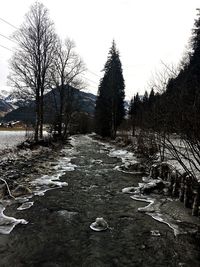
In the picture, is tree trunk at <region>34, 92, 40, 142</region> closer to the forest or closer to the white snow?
the forest

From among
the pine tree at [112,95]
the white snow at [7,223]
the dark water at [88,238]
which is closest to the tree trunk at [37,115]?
the dark water at [88,238]

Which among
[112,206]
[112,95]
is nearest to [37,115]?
[112,206]

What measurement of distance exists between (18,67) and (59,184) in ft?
44.8

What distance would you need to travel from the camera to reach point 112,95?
112 ft

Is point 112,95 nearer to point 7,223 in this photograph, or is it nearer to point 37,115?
point 37,115

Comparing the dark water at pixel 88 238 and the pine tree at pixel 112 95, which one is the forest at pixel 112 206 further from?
the pine tree at pixel 112 95

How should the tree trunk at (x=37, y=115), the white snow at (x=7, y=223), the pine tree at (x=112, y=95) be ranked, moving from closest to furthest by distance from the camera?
1. the white snow at (x=7, y=223)
2. the tree trunk at (x=37, y=115)
3. the pine tree at (x=112, y=95)

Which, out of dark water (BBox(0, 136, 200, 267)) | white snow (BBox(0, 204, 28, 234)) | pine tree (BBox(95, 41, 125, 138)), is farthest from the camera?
pine tree (BBox(95, 41, 125, 138))

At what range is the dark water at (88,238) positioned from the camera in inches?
191

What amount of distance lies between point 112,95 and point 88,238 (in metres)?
29.3

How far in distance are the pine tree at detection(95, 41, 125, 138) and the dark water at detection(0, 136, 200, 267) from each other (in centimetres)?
2542

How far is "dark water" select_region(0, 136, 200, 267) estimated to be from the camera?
486 centimetres

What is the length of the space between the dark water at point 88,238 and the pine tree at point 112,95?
25.4 metres

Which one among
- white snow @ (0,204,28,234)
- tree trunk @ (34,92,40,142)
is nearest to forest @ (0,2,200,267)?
white snow @ (0,204,28,234)
